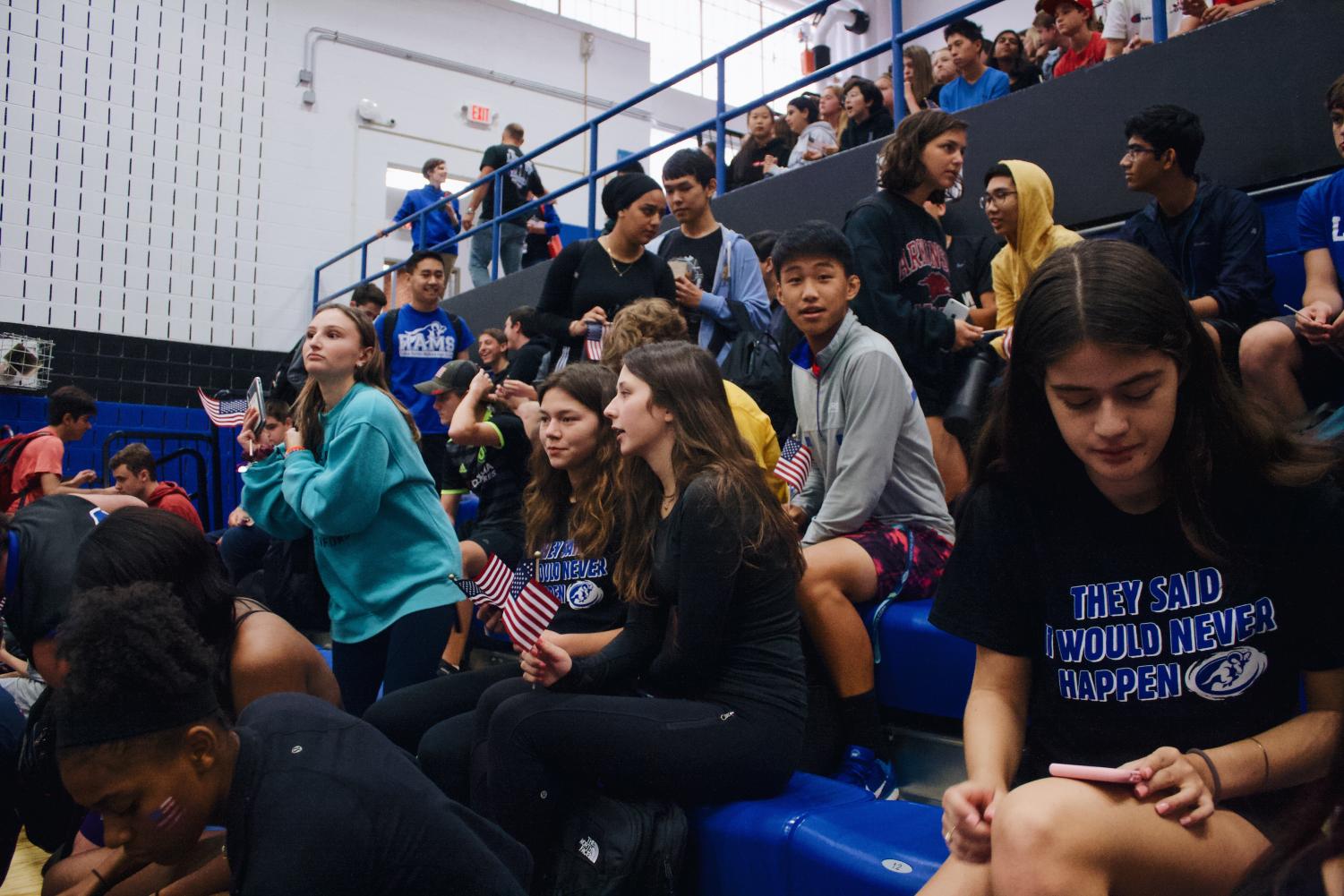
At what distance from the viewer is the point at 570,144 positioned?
1148 cm

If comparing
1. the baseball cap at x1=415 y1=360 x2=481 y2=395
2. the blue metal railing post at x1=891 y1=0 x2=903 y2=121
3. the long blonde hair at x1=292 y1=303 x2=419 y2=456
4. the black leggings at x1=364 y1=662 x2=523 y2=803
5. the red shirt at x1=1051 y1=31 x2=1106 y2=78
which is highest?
the red shirt at x1=1051 y1=31 x2=1106 y2=78

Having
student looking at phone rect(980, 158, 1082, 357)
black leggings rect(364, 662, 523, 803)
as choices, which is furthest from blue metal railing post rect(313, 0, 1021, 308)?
black leggings rect(364, 662, 523, 803)

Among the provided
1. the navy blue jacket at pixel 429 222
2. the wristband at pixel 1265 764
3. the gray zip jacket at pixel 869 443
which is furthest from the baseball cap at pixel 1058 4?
the navy blue jacket at pixel 429 222

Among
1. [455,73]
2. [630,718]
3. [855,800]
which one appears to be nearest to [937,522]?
[855,800]

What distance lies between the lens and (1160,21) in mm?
3562

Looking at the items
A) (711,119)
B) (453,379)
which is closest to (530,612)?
(453,379)

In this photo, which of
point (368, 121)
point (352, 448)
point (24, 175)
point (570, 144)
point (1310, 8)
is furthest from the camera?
point (570, 144)

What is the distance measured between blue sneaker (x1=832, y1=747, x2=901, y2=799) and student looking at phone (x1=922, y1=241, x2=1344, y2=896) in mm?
881

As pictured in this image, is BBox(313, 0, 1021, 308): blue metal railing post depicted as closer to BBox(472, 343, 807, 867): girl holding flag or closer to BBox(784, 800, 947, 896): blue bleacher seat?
BBox(472, 343, 807, 867): girl holding flag

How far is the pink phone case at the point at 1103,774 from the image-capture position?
3.33 feet

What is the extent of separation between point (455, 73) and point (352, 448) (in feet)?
30.6

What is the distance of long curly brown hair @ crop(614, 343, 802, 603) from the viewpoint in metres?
1.94

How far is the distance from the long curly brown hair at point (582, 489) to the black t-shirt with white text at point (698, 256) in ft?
4.34

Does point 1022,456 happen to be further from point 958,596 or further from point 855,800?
point 855,800
